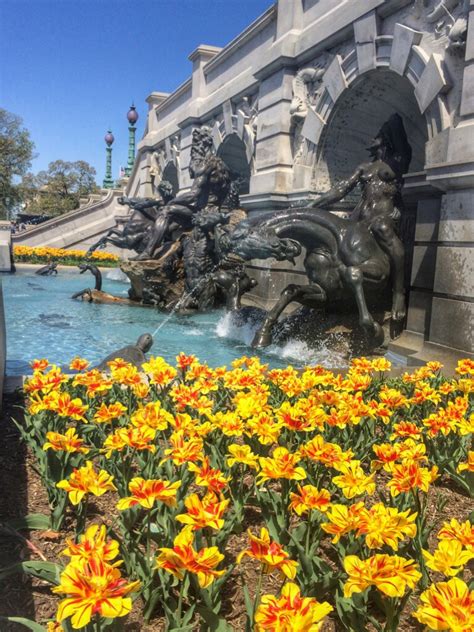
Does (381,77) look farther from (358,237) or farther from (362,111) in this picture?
(358,237)

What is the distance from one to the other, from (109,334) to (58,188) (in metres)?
49.6

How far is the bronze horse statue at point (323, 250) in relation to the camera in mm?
6723

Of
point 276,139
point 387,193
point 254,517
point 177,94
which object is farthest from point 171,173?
point 254,517

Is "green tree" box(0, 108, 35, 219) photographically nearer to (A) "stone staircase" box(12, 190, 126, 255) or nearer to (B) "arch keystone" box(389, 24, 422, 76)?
(A) "stone staircase" box(12, 190, 126, 255)

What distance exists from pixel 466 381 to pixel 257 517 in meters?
1.98

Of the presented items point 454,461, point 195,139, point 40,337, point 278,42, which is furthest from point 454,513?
point 195,139

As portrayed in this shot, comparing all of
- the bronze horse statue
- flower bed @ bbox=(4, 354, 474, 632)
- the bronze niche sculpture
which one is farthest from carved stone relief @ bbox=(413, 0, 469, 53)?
flower bed @ bbox=(4, 354, 474, 632)

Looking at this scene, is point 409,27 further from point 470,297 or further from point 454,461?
point 454,461

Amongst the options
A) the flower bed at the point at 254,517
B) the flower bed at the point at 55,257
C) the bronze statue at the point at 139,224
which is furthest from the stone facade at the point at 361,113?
the flower bed at the point at 55,257

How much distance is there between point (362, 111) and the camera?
384 inches

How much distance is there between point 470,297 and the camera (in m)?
6.11

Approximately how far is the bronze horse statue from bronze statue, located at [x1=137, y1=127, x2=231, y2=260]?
5.72 metres

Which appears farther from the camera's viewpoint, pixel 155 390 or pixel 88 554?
pixel 155 390

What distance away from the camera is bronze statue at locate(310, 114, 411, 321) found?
7.21 metres
